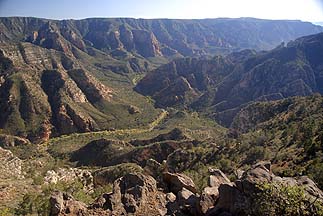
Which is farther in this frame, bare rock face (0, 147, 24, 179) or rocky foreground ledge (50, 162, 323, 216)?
bare rock face (0, 147, 24, 179)

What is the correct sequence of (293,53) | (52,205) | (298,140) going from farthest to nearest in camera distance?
1. (293,53)
2. (298,140)
3. (52,205)

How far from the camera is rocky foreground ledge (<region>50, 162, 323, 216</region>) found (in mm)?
14547

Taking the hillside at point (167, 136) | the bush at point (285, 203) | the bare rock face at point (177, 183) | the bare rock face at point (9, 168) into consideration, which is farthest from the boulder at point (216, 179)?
the bare rock face at point (9, 168)

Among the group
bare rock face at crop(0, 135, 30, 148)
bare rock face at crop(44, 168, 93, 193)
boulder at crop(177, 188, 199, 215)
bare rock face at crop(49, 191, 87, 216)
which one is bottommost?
boulder at crop(177, 188, 199, 215)

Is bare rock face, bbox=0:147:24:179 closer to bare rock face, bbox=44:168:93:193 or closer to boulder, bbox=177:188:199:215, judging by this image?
bare rock face, bbox=44:168:93:193

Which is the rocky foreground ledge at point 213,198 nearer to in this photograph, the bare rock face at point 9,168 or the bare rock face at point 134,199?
the bare rock face at point 134,199

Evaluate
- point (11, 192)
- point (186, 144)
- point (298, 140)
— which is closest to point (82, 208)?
point (11, 192)

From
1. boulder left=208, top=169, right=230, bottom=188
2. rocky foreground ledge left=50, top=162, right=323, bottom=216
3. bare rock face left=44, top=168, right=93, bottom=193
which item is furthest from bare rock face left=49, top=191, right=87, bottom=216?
bare rock face left=44, top=168, right=93, bottom=193

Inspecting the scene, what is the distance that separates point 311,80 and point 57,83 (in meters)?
83.6

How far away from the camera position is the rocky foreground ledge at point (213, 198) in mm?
14547

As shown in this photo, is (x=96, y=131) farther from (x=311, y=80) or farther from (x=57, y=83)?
(x=311, y=80)

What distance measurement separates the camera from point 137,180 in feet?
73.9

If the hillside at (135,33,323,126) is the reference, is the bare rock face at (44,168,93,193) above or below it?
below

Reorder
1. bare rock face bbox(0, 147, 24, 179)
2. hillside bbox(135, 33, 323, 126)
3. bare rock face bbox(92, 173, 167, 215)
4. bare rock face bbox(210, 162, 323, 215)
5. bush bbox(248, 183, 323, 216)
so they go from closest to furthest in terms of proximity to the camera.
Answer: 1. bush bbox(248, 183, 323, 216)
2. bare rock face bbox(210, 162, 323, 215)
3. bare rock face bbox(92, 173, 167, 215)
4. bare rock face bbox(0, 147, 24, 179)
5. hillside bbox(135, 33, 323, 126)
